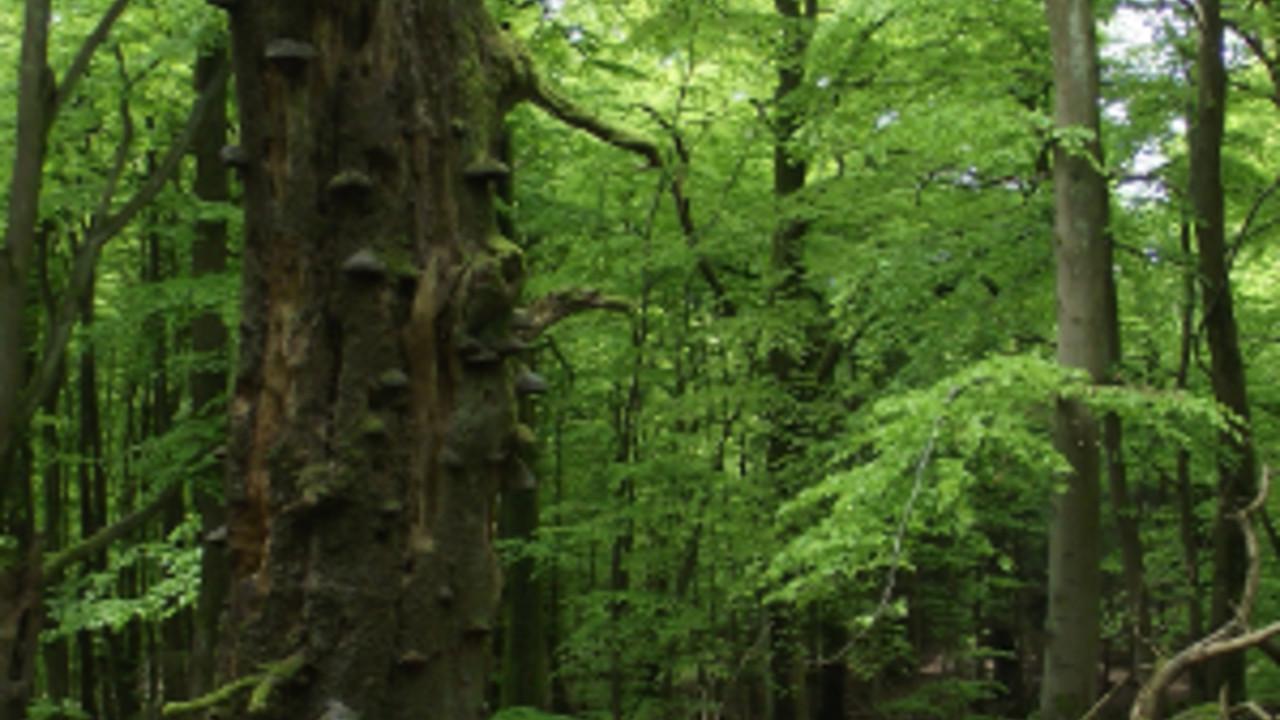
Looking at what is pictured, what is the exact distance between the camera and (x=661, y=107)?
1189cm

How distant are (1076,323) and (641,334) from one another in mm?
4399

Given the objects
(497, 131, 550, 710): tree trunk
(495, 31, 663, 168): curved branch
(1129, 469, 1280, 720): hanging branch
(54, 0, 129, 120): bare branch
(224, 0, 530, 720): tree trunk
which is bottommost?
(497, 131, 550, 710): tree trunk

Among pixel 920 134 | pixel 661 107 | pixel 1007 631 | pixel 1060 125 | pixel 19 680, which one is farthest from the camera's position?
pixel 1007 631

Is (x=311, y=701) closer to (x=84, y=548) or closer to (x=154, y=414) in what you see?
(x=84, y=548)

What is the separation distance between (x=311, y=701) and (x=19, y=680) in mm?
6775

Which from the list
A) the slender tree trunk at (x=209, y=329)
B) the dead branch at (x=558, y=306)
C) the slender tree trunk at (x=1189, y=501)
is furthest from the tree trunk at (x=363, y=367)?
the slender tree trunk at (x=1189, y=501)

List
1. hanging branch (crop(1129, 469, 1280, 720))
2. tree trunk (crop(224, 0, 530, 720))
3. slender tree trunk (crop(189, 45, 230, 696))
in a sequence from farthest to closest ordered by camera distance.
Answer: slender tree trunk (crop(189, 45, 230, 696)) < hanging branch (crop(1129, 469, 1280, 720)) < tree trunk (crop(224, 0, 530, 720))

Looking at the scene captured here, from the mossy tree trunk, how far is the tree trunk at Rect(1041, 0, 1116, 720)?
4651 millimetres

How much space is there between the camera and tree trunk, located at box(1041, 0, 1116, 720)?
254 inches

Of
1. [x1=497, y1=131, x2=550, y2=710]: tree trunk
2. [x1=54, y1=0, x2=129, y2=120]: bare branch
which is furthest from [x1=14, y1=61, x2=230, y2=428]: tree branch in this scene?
[x1=497, y1=131, x2=550, y2=710]: tree trunk

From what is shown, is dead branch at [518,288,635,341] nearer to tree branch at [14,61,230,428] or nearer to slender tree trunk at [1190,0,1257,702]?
tree branch at [14,61,230,428]

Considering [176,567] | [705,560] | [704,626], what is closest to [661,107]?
[705,560]

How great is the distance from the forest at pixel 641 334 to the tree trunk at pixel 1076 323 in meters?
0.03

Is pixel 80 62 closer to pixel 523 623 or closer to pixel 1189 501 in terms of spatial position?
pixel 523 623
